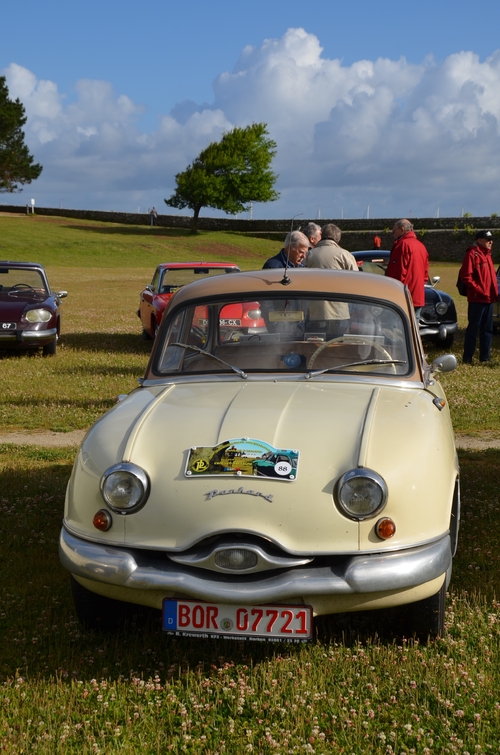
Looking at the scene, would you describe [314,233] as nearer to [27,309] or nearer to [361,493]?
[27,309]

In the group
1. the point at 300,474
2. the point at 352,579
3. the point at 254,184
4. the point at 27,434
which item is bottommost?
the point at 27,434

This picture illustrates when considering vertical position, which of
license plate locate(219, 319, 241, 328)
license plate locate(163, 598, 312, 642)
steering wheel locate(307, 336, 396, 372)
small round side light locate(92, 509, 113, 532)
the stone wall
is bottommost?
license plate locate(163, 598, 312, 642)

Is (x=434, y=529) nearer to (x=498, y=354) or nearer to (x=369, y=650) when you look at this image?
(x=369, y=650)

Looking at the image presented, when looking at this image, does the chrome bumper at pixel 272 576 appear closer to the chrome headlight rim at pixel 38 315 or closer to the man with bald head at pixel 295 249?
the man with bald head at pixel 295 249

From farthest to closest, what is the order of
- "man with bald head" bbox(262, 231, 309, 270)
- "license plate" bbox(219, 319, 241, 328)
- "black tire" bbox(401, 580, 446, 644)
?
"man with bald head" bbox(262, 231, 309, 270) → "license plate" bbox(219, 319, 241, 328) → "black tire" bbox(401, 580, 446, 644)

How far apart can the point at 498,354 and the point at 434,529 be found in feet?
37.5

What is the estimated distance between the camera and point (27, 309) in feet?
45.6

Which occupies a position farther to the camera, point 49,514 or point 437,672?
point 49,514

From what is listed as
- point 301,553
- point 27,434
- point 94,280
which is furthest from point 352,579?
point 94,280

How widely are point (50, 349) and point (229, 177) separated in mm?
59476

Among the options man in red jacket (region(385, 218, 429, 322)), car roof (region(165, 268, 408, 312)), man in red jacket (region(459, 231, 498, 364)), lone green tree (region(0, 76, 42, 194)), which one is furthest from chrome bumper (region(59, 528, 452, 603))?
lone green tree (region(0, 76, 42, 194))

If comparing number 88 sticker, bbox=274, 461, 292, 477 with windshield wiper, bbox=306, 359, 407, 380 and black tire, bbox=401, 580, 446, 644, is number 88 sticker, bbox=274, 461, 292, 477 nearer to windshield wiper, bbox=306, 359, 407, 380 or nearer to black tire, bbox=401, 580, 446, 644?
black tire, bbox=401, 580, 446, 644

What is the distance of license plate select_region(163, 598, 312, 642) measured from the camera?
3.47 meters

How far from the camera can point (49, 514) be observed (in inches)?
235
